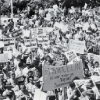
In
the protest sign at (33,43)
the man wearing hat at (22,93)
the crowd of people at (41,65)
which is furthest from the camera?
the protest sign at (33,43)

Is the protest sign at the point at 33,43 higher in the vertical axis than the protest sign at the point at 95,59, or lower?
higher

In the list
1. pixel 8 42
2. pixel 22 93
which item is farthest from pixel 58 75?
pixel 8 42

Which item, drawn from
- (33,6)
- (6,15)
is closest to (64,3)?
(33,6)

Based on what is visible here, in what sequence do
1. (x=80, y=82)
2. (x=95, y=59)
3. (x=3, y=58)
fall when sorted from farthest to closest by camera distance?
(x=3, y=58)
(x=95, y=59)
(x=80, y=82)

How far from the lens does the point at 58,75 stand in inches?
239

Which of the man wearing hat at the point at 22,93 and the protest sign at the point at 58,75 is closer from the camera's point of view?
the protest sign at the point at 58,75

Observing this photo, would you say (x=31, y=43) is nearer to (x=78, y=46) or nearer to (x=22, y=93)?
(x=78, y=46)

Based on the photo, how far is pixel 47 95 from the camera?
21.6ft

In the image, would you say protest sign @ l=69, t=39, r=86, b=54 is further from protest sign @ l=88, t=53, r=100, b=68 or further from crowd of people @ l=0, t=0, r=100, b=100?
protest sign @ l=88, t=53, r=100, b=68

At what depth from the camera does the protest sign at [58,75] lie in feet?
19.6

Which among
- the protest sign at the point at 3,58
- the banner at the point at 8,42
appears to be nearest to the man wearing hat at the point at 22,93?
the protest sign at the point at 3,58

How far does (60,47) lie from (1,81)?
10.4 ft

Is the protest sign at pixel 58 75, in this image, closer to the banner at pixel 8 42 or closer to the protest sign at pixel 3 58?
the protest sign at pixel 3 58

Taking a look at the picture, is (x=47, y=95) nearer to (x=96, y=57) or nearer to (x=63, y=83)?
(x=63, y=83)
